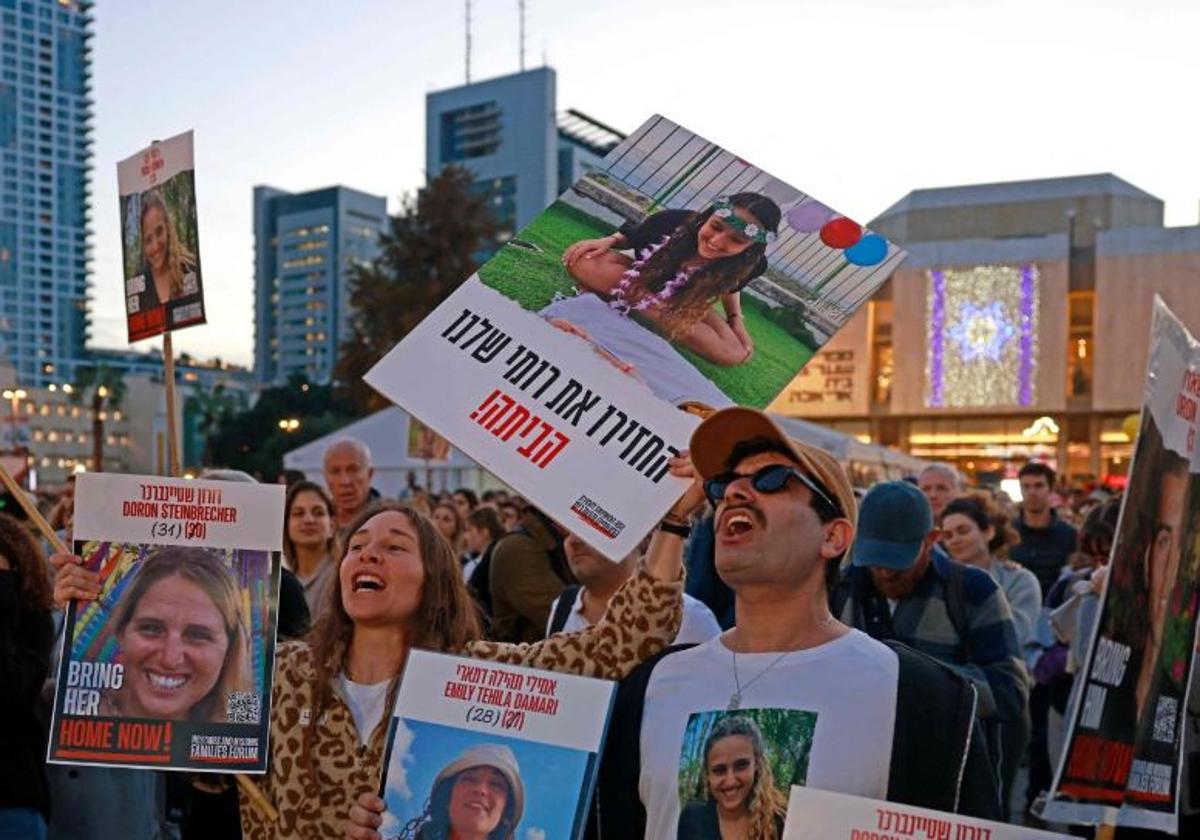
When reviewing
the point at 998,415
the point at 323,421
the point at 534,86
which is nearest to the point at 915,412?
the point at 998,415

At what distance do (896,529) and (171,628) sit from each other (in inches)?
103

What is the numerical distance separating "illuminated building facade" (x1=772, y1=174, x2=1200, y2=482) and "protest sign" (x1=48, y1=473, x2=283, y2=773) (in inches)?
1779

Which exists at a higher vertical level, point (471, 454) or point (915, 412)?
point (915, 412)

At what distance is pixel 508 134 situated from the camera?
145 m

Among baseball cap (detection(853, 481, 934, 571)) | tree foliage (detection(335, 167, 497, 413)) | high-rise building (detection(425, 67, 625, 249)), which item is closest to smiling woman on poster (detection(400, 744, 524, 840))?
baseball cap (detection(853, 481, 934, 571))

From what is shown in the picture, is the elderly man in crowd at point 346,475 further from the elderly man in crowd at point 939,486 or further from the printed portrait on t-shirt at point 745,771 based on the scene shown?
the printed portrait on t-shirt at point 745,771

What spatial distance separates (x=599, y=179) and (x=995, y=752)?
314 cm

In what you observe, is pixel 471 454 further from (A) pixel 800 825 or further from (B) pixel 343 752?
(A) pixel 800 825

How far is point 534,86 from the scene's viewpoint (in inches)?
5620

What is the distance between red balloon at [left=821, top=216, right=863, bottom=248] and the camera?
2.80m

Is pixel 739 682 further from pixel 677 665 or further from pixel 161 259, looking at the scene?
pixel 161 259

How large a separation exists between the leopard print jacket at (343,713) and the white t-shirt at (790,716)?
340 millimetres

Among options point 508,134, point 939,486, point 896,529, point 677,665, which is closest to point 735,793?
point 677,665

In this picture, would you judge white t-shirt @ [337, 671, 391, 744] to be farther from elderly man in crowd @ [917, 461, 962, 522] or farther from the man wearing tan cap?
elderly man in crowd @ [917, 461, 962, 522]
